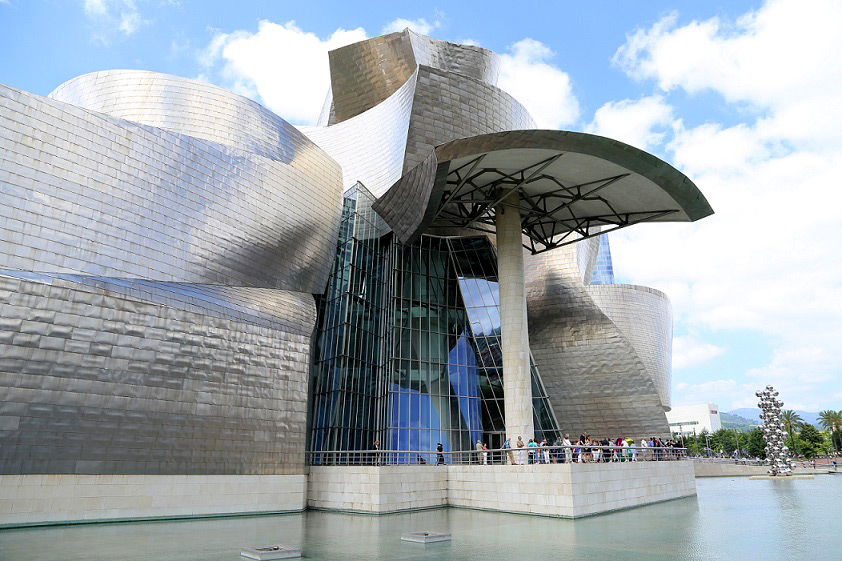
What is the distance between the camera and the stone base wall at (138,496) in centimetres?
1309

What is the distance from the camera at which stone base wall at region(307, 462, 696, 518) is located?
15125mm

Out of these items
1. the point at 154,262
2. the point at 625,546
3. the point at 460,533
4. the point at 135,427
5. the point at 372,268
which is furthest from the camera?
the point at 372,268

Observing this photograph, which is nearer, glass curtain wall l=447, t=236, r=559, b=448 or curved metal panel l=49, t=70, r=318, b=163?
curved metal panel l=49, t=70, r=318, b=163

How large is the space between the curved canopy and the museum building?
12 centimetres

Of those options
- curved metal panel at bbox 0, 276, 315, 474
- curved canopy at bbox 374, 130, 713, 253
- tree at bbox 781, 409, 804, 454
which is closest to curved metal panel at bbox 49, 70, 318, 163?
curved canopy at bbox 374, 130, 713, 253

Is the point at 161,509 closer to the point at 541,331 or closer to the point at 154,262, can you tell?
the point at 154,262

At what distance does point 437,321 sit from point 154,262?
13004 millimetres

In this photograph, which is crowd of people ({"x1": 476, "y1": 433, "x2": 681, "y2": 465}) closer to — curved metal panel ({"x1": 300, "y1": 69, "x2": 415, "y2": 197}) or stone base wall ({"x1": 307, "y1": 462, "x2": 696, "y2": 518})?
stone base wall ({"x1": 307, "y1": 462, "x2": 696, "y2": 518})

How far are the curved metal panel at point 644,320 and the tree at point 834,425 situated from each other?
225ft

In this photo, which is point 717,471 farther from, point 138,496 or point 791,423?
point 791,423

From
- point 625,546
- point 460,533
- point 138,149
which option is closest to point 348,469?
point 460,533

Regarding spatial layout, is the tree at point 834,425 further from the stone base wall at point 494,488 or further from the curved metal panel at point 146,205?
the curved metal panel at point 146,205

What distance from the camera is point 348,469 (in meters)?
17.4

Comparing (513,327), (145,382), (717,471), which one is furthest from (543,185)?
(717,471)
